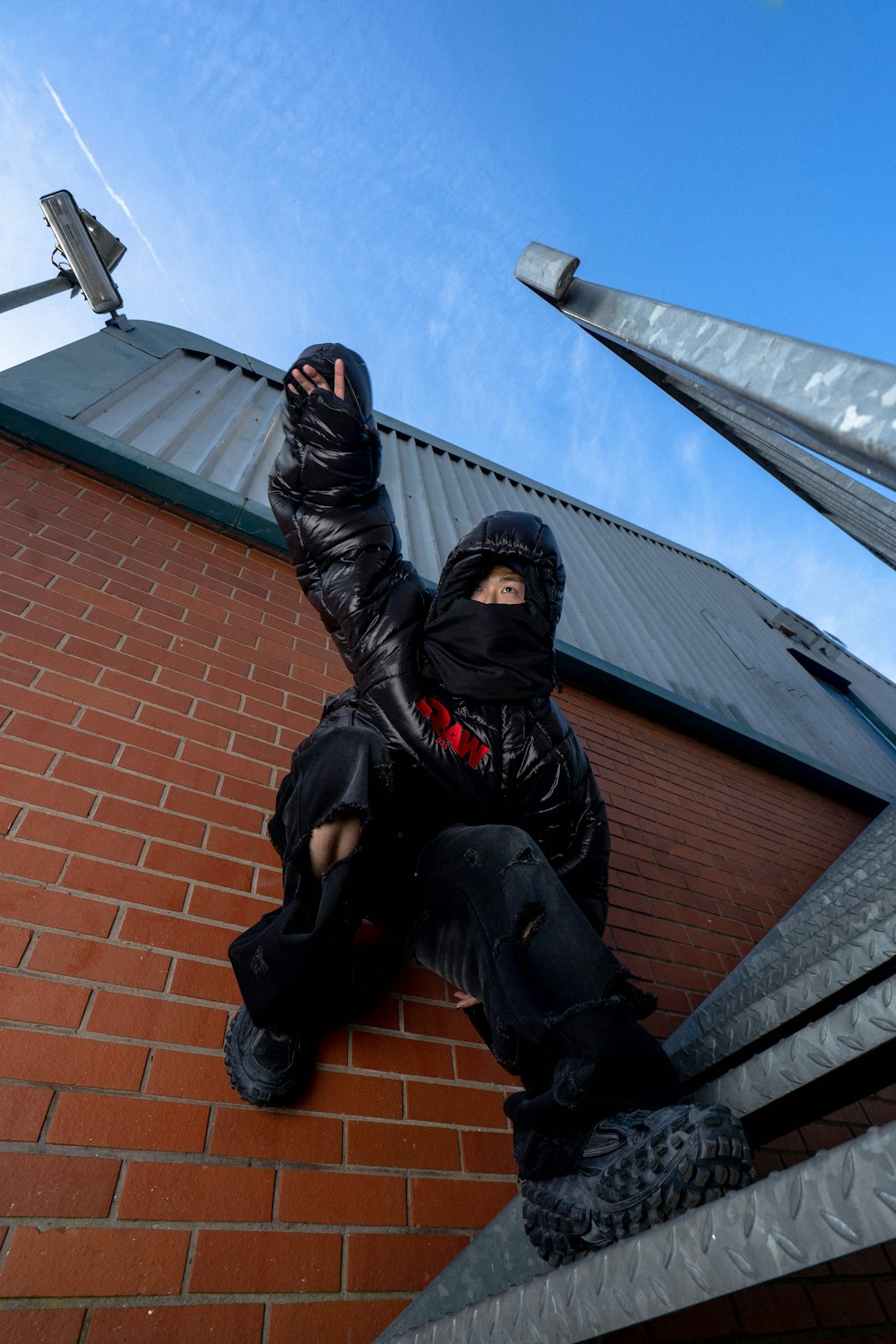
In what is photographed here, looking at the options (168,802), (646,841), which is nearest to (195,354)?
(168,802)

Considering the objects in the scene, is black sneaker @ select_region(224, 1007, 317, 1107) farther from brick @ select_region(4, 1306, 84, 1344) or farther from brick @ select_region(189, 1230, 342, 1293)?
brick @ select_region(4, 1306, 84, 1344)

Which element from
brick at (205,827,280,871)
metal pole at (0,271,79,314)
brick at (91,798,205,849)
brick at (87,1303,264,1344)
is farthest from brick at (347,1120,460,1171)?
metal pole at (0,271,79,314)

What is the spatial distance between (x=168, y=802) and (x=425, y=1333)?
1318mm

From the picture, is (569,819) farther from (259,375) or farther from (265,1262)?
(259,375)

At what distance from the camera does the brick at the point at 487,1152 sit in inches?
64.9

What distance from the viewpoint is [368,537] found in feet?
5.84

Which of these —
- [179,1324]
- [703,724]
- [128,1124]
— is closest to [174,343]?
[703,724]

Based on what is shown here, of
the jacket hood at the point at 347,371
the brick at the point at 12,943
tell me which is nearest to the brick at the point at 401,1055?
the brick at the point at 12,943

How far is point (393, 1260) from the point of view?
1393 mm

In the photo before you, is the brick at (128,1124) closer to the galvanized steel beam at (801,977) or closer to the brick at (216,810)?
the brick at (216,810)

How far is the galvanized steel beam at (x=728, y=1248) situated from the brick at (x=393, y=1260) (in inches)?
24.1

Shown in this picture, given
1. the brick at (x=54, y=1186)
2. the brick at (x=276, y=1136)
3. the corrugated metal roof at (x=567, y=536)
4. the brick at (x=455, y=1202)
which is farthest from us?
the corrugated metal roof at (x=567, y=536)

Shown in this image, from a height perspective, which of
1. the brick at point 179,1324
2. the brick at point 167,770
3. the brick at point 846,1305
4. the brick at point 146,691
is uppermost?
the brick at point 146,691

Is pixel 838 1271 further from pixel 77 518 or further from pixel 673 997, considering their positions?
pixel 77 518
